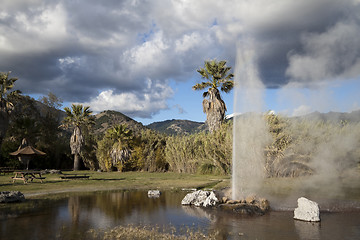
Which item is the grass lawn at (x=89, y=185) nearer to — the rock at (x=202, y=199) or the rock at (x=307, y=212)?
the rock at (x=202, y=199)

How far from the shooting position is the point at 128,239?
7.37m

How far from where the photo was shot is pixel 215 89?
33781 mm

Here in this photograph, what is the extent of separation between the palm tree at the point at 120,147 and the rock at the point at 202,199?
971 inches

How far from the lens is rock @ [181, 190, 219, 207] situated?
12242 mm

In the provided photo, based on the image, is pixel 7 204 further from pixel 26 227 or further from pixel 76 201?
pixel 26 227

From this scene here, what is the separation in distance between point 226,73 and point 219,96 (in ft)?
9.25

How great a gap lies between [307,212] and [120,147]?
96.9ft

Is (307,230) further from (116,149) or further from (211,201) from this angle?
(116,149)

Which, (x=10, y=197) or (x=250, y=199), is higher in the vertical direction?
(x=250, y=199)

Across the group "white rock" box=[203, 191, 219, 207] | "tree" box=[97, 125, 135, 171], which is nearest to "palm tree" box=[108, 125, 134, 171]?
"tree" box=[97, 125, 135, 171]

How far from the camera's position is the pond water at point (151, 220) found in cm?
796

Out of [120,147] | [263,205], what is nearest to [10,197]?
[263,205]

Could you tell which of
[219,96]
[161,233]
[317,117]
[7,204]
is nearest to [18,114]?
[219,96]

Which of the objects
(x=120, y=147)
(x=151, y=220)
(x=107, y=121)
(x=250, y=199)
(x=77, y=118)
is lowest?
(x=151, y=220)
